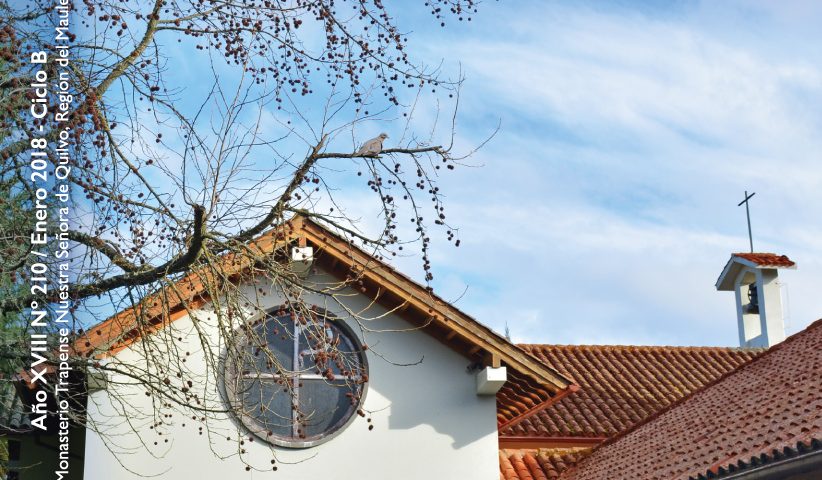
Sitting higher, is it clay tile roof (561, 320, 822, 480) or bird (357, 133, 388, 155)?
bird (357, 133, 388, 155)

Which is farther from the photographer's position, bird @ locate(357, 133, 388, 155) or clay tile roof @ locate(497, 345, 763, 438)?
clay tile roof @ locate(497, 345, 763, 438)

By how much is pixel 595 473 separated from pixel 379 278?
3390mm

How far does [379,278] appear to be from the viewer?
12.6 m

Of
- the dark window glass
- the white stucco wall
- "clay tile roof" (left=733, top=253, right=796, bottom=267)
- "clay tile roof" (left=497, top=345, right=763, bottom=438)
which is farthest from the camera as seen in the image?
"clay tile roof" (left=733, top=253, right=796, bottom=267)

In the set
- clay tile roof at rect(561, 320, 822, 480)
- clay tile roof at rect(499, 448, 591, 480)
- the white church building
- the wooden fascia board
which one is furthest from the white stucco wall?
clay tile roof at rect(561, 320, 822, 480)

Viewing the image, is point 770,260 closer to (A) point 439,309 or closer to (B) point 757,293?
(B) point 757,293

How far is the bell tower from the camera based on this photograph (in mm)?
19750

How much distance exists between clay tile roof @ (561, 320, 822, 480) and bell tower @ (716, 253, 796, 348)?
6.35 m

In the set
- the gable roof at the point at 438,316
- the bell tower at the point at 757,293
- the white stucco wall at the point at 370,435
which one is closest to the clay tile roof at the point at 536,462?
the white stucco wall at the point at 370,435

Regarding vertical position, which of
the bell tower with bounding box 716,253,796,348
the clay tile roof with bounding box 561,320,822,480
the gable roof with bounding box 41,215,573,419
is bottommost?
the clay tile roof with bounding box 561,320,822,480

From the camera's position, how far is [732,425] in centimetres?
1087

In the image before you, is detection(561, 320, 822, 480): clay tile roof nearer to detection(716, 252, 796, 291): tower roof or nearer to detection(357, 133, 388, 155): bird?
detection(357, 133, 388, 155): bird

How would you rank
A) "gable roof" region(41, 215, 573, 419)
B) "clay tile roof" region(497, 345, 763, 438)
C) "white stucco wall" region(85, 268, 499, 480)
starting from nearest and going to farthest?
"white stucco wall" region(85, 268, 499, 480) < "gable roof" region(41, 215, 573, 419) < "clay tile roof" region(497, 345, 763, 438)

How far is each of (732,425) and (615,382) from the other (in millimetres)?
6522
